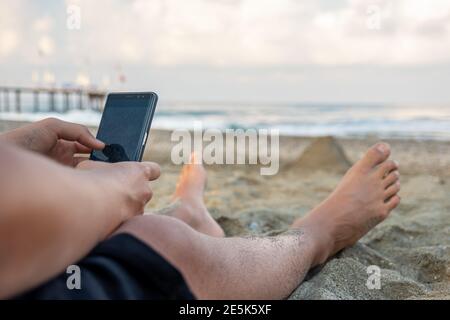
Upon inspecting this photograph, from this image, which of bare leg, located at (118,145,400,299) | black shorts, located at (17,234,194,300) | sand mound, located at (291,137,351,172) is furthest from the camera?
sand mound, located at (291,137,351,172)

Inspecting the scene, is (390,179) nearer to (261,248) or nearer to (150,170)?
(261,248)

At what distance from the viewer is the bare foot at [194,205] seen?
183 centimetres

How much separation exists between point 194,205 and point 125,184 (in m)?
1.06

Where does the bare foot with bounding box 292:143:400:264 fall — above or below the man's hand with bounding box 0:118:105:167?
below

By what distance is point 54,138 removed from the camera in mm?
1266

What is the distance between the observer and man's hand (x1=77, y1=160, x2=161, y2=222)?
2.68 ft

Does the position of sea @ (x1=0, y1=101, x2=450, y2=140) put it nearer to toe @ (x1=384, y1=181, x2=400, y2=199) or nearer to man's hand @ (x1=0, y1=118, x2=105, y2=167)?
toe @ (x1=384, y1=181, x2=400, y2=199)

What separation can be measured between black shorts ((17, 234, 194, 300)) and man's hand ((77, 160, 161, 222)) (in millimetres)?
68

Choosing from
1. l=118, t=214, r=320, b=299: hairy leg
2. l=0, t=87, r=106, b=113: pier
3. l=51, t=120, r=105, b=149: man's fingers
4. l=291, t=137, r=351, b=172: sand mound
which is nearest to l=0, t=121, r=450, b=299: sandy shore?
l=291, t=137, r=351, b=172: sand mound

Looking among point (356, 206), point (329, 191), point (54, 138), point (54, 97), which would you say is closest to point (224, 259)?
point (54, 138)
